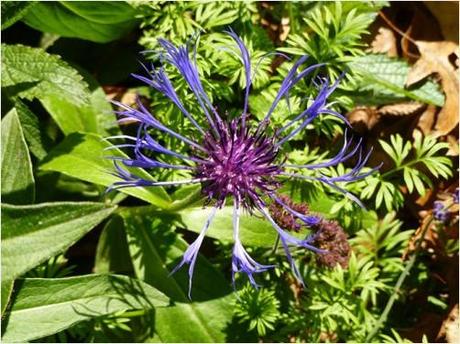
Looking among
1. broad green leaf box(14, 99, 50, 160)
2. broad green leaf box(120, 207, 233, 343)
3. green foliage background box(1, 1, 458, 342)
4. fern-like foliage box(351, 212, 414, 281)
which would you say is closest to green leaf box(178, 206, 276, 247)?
green foliage background box(1, 1, 458, 342)

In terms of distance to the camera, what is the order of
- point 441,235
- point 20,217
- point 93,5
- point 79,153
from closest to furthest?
point 20,217, point 79,153, point 93,5, point 441,235

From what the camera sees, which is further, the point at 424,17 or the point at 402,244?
the point at 424,17

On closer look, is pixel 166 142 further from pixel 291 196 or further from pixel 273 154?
pixel 273 154

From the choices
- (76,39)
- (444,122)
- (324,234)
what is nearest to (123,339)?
(324,234)

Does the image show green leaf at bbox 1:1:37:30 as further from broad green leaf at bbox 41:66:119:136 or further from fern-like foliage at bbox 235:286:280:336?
fern-like foliage at bbox 235:286:280:336

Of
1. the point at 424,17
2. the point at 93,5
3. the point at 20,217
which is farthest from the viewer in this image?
the point at 424,17

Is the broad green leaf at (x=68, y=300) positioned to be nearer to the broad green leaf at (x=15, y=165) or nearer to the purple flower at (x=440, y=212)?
the broad green leaf at (x=15, y=165)

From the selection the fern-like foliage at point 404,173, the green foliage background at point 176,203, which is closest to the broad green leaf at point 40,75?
the green foliage background at point 176,203
